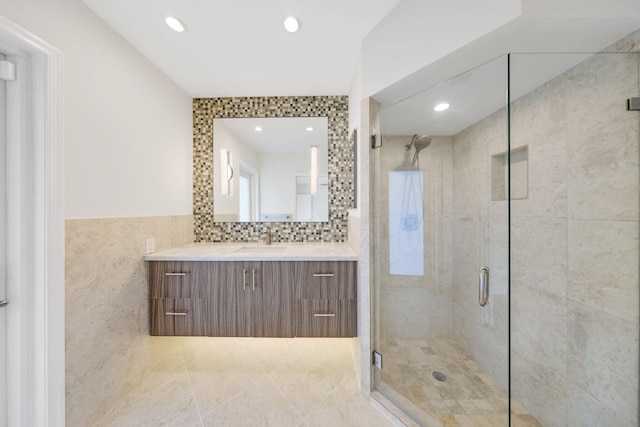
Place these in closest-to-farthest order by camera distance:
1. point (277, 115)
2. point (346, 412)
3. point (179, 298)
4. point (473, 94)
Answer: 1. point (473, 94)
2. point (346, 412)
3. point (179, 298)
4. point (277, 115)

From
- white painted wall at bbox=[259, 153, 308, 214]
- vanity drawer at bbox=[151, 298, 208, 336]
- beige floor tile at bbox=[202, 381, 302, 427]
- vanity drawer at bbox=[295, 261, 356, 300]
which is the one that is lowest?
beige floor tile at bbox=[202, 381, 302, 427]

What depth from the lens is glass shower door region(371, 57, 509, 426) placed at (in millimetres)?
1400

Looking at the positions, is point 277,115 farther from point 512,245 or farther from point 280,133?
point 512,245

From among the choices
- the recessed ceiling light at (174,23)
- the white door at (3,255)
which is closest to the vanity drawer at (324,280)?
the white door at (3,255)

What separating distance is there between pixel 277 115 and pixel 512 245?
217 centimetres

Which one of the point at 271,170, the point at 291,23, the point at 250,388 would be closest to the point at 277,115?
the point at 271,170

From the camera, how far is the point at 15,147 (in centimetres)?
111

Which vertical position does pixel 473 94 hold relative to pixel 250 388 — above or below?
above

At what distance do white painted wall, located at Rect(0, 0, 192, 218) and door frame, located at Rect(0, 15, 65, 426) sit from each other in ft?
0.27

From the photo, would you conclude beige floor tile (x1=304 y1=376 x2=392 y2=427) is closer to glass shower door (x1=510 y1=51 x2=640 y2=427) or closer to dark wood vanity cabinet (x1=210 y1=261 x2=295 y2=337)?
dark wood vanity cabinet (x1=210 y1=261 x2=295 y2=337)

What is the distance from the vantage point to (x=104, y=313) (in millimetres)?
1442

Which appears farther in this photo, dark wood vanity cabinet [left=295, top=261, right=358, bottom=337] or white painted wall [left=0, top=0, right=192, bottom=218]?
dark wood vanity cabinet [left=295, top=261, right=358, bottom=337]

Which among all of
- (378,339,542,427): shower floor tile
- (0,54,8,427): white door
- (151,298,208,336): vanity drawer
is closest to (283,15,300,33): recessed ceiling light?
(0,54,8,427): white door

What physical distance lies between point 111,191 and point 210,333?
1.13 m
